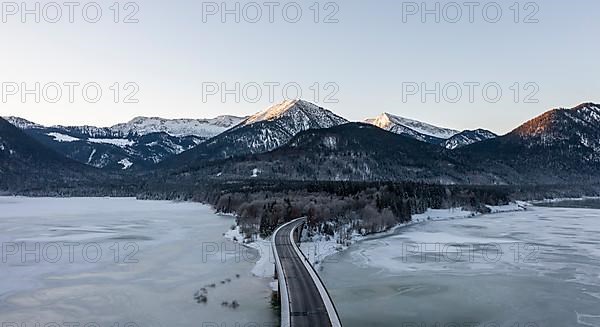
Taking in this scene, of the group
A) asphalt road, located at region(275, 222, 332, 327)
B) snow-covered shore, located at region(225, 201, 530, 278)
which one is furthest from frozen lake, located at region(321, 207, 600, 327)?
asphalt road, located at region(275, 222, 332, 327)

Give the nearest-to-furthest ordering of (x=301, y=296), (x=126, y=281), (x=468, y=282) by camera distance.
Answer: (x=301, y=296) < (x=126, y=281) < (x=468, y=282)

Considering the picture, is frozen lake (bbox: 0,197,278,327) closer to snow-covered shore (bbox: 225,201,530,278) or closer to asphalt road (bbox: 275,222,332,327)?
snow-covered shore (bbox: 225,201,530,278)

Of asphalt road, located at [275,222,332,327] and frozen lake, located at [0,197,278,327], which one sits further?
frozen lake, located at [0,197,278,327]

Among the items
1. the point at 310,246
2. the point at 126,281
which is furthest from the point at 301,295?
the point at 310,246

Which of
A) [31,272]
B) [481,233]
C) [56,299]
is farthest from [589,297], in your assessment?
[481,233]

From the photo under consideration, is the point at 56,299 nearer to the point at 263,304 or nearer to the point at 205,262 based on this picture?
the point at 263,304

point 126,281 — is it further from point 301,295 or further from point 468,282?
point 468,282
